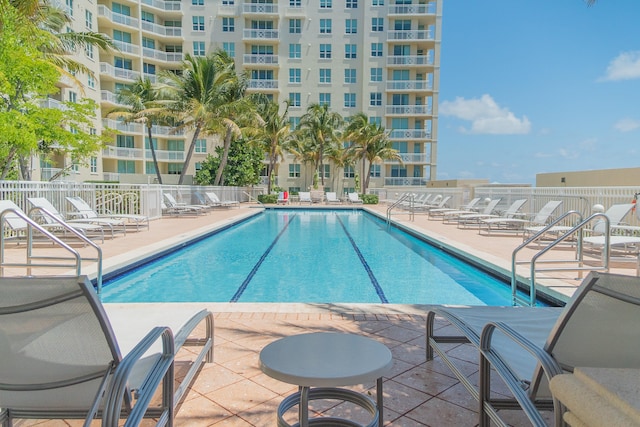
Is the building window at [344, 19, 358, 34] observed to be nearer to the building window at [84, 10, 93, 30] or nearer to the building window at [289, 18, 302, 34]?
the building window at [289, 18, 302, 34]

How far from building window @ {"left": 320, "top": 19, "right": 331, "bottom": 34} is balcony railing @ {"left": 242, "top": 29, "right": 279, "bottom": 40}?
4.39m

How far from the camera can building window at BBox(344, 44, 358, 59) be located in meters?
42.3

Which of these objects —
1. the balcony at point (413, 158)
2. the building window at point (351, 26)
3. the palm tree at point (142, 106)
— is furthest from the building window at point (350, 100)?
the palm tree at point (142, 106)

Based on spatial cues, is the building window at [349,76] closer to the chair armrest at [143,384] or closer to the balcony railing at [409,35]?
the balcony railing at [409,35]

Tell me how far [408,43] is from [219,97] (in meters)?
24.4

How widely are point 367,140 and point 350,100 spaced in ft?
28.4

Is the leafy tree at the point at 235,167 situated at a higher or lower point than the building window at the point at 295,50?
lower

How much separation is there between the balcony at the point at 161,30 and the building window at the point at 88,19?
202 inches

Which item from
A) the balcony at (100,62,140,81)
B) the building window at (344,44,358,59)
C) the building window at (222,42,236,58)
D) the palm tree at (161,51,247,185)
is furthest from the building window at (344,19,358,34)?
the palm tree at (161,51,247,185)

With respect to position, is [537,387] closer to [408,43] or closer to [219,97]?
[219,97]

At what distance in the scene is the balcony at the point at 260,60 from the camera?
4169 cm

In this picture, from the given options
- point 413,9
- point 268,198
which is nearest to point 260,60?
point 413,9

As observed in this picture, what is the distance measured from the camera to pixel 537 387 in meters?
1.90

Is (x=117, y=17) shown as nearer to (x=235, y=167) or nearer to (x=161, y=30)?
(x=161, y=30)
